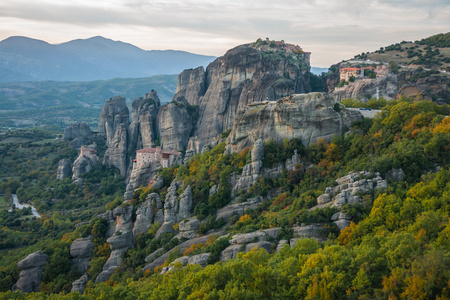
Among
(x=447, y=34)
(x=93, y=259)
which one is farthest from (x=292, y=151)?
(x=447, y=34)

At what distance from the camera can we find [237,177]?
42.6 metres

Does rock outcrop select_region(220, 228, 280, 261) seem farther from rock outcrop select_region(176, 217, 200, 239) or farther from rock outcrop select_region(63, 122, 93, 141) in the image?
rock outcrop select_region(63, 122, 93, 141)

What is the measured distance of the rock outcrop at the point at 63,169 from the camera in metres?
89.4

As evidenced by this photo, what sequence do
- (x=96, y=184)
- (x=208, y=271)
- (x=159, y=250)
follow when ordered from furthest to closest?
1. (x=96, y=184)
2. (x=159, y=250)
3. (x=208, y=271)

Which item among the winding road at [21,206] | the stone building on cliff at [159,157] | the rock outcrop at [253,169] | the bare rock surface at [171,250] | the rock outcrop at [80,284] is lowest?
the winding road at [21,206]

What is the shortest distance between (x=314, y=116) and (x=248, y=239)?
1520 cm

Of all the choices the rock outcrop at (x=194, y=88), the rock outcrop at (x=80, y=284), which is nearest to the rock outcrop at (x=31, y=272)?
the rock outcrop at (x=80, y=284)

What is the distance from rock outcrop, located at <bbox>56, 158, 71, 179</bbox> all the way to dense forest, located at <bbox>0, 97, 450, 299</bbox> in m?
28.5

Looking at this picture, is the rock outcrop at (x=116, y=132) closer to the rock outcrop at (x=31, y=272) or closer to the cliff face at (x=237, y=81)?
the cliff face at (x=237, y=81)

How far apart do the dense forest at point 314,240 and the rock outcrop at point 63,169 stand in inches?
1122

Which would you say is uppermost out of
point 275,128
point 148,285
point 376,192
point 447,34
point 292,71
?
point 447,34

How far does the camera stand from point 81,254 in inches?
1759

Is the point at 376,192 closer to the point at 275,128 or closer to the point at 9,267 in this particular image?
the point at 275,128

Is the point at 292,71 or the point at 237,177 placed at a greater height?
the point at 292,71
